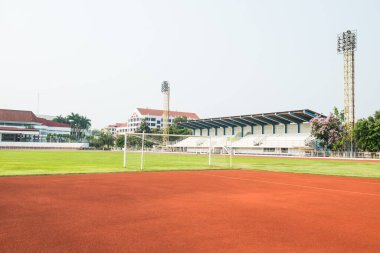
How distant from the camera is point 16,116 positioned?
119500 millimetres

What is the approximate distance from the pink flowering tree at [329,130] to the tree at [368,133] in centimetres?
583

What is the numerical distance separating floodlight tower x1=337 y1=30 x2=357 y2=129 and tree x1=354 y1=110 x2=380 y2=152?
4850 mm

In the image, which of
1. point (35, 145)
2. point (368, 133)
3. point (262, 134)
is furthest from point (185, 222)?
point (35, 145)

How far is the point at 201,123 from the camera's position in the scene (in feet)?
336

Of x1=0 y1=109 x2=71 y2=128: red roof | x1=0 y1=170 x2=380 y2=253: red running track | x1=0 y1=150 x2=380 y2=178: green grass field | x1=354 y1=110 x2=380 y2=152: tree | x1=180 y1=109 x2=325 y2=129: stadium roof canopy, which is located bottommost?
x1=0 y1=150 x2=380 y2=178: green grass field

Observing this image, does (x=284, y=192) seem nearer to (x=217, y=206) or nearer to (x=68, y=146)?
(x=217, y=206)

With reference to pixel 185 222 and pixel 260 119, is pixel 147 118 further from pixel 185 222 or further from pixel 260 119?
pixel 185 222

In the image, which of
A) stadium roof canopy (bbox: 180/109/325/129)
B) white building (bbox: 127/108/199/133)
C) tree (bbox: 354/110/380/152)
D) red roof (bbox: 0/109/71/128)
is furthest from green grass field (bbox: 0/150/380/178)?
white building (bbox: 127/108/199/133)

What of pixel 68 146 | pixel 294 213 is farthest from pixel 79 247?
pixel 68 146

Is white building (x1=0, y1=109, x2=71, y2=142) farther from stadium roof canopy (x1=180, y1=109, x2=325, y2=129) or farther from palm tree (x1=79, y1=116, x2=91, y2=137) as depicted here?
stadium roof canopy (x1=180, y1=109, x2=325, y2=129)

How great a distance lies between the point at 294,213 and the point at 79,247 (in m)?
5.50

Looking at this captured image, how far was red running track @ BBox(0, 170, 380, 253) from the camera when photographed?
5691 mm

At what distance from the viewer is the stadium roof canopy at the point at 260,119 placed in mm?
74438

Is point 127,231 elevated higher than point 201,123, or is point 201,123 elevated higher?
point 201,123
